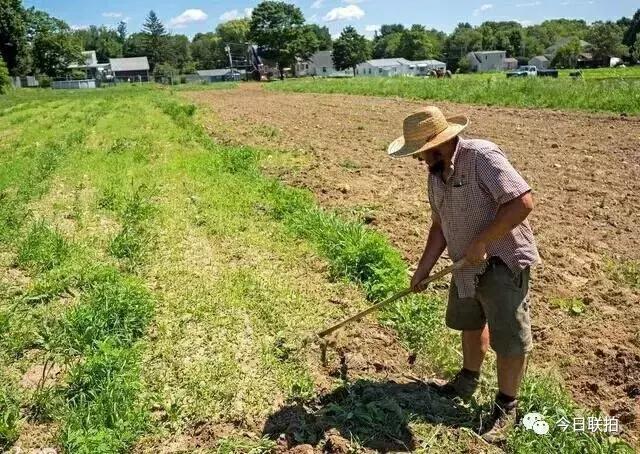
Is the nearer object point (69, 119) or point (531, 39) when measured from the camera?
point (69, 119)

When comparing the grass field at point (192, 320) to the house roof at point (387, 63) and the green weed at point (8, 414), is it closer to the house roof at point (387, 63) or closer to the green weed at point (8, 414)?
the green weed at point (8, 414)

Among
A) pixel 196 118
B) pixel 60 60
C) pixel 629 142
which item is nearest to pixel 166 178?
pixel 629 142

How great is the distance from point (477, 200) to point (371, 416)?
1.43 meters

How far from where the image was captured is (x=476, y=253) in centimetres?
301

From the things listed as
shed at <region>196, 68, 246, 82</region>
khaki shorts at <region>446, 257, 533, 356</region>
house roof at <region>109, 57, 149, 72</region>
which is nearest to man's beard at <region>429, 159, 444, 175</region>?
khaki shorts at <region>446, 257, 533, 356</region>

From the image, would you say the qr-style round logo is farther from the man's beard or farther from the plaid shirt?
the man's beard

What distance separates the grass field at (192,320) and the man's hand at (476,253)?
103 cm

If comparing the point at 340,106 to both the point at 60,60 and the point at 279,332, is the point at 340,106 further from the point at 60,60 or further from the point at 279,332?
the point at 60,60

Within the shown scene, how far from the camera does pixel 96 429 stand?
134 inches

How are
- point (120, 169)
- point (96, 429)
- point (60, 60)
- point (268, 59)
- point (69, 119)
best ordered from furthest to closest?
point (268, 59), point (60, 60), point (69, 119), point (120, 169), point (96, 429)

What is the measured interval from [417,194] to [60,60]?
75997 mm

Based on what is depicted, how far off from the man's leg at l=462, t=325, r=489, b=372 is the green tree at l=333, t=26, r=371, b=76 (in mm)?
91277

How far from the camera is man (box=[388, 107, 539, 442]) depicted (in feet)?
9.54

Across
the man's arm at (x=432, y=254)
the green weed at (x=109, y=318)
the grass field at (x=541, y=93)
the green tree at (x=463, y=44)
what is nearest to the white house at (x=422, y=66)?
the green tree at (x=463, y=44)
